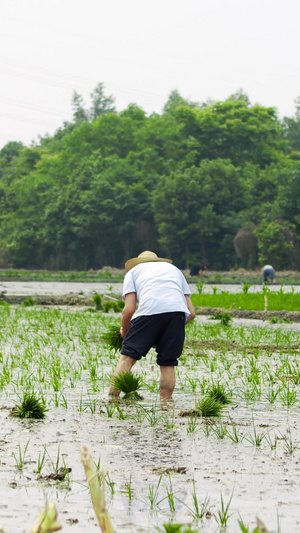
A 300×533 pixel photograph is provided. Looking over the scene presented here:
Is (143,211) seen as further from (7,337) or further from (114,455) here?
(114,455)

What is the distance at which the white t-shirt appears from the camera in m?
6.70

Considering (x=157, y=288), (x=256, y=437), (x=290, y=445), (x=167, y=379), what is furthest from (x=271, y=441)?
(x=157, y=288)

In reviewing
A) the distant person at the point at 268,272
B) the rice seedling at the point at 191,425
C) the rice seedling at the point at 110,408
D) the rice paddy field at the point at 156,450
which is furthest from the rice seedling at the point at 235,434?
the distant person at the point at 268,272

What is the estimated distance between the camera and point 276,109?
75250mm

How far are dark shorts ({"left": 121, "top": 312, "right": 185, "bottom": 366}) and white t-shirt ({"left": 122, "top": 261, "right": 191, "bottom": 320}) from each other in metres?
0.06

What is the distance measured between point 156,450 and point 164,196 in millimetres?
56299

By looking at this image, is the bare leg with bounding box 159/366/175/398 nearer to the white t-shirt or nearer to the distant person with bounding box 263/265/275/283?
the white t-shirt

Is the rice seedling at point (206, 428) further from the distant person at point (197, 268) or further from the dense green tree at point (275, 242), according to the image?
the dense green tree at point (275, 242)

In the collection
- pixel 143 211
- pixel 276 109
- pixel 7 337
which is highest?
pixel 276 109

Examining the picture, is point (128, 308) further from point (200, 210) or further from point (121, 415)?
point (200, 210)

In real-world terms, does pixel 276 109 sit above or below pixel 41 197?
above

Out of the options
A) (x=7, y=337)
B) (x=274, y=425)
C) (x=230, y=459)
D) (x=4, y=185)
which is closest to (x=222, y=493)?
(x=230, y=459)

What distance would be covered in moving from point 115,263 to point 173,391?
62078mm

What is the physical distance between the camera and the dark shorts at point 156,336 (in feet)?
21.9
